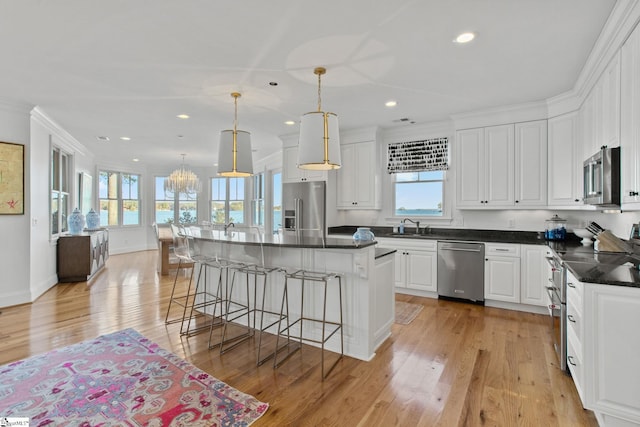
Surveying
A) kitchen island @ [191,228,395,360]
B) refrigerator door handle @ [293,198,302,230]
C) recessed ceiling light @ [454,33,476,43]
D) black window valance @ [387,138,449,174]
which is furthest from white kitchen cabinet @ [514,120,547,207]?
refrigerator door handle @ [293,198,302,230]

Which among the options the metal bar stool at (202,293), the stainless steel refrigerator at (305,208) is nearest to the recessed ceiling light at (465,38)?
the metal bar stool at (202,293)

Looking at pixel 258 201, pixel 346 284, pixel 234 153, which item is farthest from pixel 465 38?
pixel 258 201

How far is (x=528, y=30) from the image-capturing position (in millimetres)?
2529

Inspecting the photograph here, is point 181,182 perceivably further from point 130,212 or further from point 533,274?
point 533,274

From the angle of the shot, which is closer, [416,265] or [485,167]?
[485,167]

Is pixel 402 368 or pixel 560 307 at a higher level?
pixel 560 307

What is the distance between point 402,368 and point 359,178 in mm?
3492

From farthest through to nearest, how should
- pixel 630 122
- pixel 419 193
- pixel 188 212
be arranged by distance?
pixel 188 212 → pixel 419 193 → pixel 630 122

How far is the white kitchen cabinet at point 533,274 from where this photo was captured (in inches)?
154

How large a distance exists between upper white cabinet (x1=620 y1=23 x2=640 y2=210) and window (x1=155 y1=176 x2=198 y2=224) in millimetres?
10229

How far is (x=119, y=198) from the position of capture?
948 cm

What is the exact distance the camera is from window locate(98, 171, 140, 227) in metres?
9.08

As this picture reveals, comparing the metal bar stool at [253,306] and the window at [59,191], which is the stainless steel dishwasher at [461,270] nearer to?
the metal bar stool at [253,306]

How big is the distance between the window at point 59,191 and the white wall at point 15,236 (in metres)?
0.86
